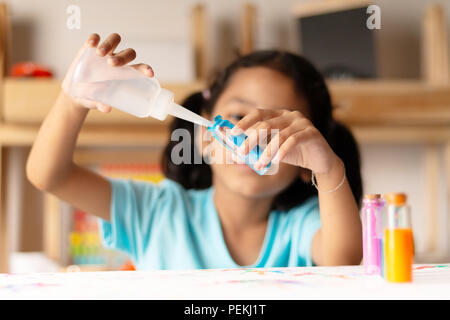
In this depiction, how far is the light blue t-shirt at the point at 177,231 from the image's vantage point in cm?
71

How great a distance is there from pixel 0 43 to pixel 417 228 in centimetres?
137

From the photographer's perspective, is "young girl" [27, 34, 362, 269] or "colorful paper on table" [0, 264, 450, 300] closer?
"colorful paper on table" [0, 264, 450, 300]

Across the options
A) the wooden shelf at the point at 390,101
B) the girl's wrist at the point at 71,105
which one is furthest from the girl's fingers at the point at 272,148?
the wooden shelf at the point at 390,101

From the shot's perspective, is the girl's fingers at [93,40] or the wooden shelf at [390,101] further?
the wooden shelf at [390,101]

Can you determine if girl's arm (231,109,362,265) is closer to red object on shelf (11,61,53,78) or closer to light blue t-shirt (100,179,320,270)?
light blue t-shirt (100,179,320,270)

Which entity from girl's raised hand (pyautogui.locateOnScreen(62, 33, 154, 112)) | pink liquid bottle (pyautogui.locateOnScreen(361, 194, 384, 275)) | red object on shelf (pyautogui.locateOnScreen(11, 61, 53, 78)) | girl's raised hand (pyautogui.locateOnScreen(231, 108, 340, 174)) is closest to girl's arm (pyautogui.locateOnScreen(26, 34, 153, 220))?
girl's raised hand (pyautogui.locateOnScreen(62, 33, 154, 112))

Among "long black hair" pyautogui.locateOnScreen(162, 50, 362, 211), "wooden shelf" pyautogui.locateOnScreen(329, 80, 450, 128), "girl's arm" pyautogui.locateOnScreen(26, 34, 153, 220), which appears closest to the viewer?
"girl's arm" pyautogui.locateOnScreen(26, 34, 153, 220)

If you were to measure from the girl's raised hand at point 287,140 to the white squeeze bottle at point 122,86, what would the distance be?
0.07m

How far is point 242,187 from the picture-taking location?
2.14 feet

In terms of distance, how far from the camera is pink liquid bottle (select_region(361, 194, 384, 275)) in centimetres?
40

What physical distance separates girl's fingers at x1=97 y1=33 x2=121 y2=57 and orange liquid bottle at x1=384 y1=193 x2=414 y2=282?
269 mm

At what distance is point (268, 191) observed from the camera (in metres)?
0.69

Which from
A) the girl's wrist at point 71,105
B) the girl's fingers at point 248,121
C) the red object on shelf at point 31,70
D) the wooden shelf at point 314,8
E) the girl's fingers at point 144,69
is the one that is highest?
the wooden shelf at point 314,8

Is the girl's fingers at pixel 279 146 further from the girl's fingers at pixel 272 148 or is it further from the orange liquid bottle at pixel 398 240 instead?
the orange liquid bottle at pixel 398 240
